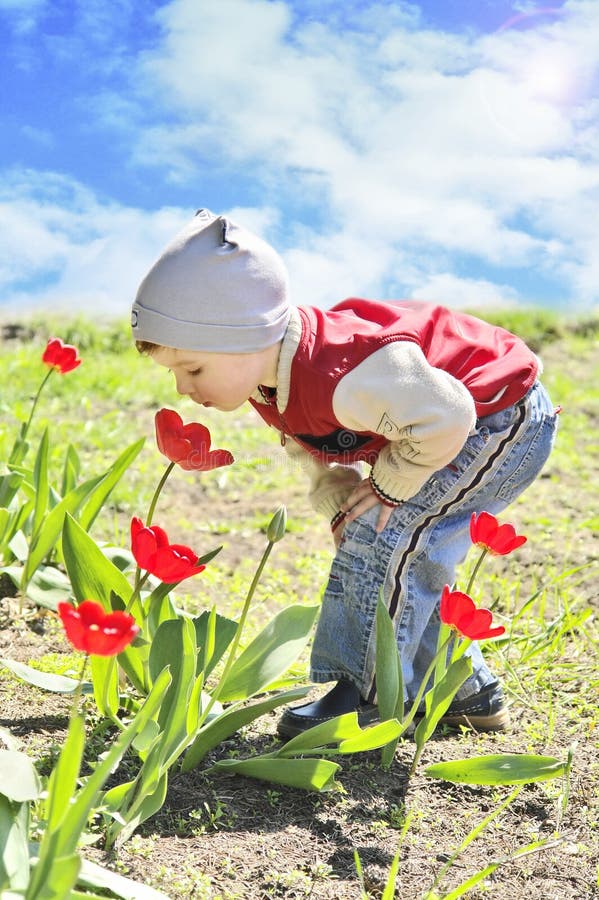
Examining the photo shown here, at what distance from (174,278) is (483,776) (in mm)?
1137

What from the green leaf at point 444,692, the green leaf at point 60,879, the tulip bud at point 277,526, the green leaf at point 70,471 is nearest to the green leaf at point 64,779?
the green leaf at point 60,879

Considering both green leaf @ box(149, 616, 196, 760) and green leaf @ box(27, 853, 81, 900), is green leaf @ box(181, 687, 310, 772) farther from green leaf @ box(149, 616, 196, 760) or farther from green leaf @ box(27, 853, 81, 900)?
green leaf @ box(27, 853, 81, 900)

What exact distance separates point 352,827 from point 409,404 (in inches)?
32.0

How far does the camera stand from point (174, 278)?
75.2 inches

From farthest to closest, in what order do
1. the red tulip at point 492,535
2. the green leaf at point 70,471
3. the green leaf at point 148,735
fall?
1. the green leaf at point 70,471
2. the red tulip at point 492,535
3. the green leaf at point 148,735

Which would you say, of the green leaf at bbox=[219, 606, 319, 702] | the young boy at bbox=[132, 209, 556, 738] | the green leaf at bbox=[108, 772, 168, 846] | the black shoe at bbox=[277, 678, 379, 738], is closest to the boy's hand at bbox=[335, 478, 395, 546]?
the young boy at bbox=[132, 209, 556, 738]

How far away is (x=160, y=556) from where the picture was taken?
4.90 ft

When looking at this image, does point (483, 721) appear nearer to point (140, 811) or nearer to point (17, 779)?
point (140, 811)

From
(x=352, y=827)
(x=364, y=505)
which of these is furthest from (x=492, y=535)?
(x=352, y=827)

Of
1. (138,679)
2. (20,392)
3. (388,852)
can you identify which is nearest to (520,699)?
(388,852)

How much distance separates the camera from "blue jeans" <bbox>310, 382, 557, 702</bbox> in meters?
2.14

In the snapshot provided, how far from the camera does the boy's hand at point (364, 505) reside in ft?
6.95

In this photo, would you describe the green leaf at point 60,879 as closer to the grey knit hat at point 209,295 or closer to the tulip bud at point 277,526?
the tulip bud at point 277,526

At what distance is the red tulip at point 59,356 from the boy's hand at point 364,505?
874mm
